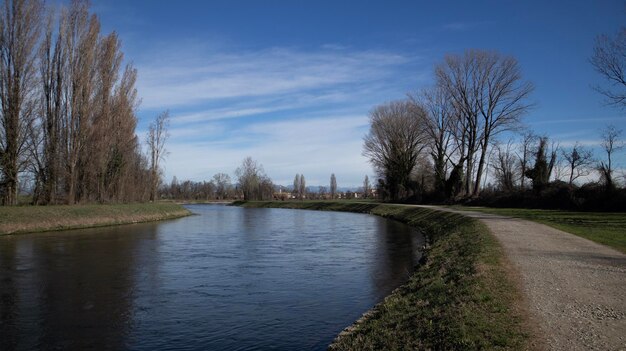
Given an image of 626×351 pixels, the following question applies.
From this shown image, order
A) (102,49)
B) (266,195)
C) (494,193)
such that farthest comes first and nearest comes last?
1. (266,195)
2. (494,193)
3. (102,49)

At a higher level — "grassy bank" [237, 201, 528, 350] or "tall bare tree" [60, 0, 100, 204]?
"tall bare tree" [60, 0, 100, 204]

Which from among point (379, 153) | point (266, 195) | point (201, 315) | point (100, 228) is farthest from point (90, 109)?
point (266, 195)

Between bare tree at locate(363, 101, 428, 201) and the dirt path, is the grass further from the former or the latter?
bare tree at locate(363, 101, 428, 201)

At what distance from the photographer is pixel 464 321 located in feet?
21.4

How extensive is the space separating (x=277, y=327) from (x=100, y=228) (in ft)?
80.8

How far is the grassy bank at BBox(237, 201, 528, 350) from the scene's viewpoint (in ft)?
19.6

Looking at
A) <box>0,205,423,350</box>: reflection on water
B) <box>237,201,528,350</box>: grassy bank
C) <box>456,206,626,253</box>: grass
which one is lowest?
<box>0,205,423,350</box>: reflection on water

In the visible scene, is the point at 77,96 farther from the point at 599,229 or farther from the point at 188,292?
the point at 599,229

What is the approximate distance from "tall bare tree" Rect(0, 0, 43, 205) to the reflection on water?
30.5ft

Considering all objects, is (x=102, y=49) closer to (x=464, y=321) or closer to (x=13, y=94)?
(x=13, y=94)

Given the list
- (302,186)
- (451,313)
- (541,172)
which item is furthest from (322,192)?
(451,313)

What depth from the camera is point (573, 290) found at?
8.12 m

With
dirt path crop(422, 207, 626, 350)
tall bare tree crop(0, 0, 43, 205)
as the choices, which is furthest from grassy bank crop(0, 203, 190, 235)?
dirt path crop(422, 207, 626, 350)

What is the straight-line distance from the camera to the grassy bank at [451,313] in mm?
5969
